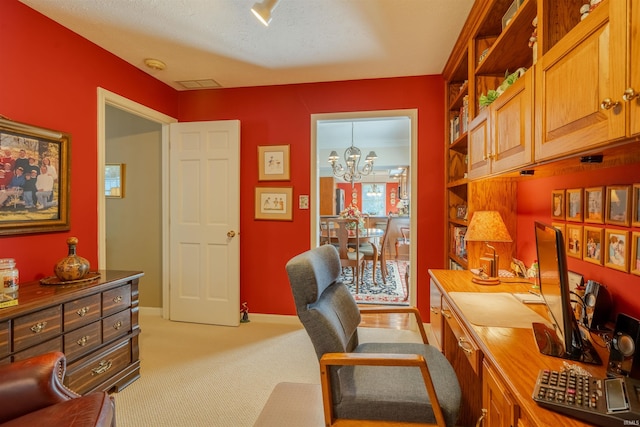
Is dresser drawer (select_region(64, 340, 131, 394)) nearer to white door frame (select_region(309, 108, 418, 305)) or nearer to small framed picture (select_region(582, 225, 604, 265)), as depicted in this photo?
white door frame (select_region(309, 108, 418, 305))

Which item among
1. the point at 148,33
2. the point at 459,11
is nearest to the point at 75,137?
the point at 148,33

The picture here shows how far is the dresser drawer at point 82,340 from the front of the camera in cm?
172

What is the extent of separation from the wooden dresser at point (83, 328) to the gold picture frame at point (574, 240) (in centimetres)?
261

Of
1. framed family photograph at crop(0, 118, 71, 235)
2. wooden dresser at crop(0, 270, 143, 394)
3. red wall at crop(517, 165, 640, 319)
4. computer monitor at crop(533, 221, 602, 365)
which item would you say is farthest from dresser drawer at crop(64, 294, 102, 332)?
red wall at crop(517, 165, 640, 319)

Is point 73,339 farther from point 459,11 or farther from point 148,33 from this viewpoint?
point 459,11

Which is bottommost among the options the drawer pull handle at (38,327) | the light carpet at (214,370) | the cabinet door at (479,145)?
the light carpet at (214,370)

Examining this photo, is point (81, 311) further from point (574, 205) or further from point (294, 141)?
point (574, 205)

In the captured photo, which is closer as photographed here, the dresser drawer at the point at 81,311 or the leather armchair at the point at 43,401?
the leather armchair at the point at 43,401

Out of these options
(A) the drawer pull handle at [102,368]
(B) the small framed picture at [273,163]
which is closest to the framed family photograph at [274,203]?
(B) the small framed picture at [273,163]

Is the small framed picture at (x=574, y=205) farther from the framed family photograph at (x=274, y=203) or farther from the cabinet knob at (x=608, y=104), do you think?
the framed family photograph at (x=274, y=203)

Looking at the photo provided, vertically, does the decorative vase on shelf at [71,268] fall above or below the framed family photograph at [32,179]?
below

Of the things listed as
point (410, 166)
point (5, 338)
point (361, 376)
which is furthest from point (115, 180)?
point (361, 376)

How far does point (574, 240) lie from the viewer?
4.72 feet

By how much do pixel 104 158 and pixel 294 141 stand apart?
1.67 meters
